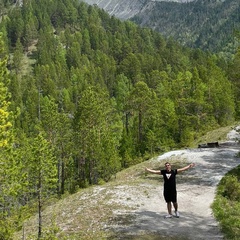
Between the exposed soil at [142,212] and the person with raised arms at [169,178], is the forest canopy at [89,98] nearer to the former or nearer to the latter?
the exposed soil at [142,212]

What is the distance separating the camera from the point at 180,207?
19.4m

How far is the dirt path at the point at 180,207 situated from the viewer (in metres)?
15.9

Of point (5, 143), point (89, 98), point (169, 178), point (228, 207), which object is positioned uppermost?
point (89, 98)

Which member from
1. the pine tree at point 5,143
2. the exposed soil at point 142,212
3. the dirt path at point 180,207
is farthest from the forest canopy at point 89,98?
the dirt path at point 180,207

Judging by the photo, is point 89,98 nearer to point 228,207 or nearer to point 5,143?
point 5,143

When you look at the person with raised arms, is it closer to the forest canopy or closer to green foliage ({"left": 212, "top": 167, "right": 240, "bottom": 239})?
green foliage ({"left": 212, "top": 167, "right": 240, "bottom": 239})

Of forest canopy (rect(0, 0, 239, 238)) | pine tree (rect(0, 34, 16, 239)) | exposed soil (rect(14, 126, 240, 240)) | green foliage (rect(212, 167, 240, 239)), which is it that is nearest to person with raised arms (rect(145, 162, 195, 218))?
exposed soil (rect(14, 126, 240, 240))

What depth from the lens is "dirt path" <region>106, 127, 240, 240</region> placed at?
1586 cm

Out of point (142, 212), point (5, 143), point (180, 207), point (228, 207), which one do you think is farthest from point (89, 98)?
point (228, 207)

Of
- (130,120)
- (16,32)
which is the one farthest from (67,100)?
(16,32)

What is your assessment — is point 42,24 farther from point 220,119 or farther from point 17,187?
point 17,187

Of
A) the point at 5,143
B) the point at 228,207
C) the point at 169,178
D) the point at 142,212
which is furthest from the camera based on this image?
the point at 5,143

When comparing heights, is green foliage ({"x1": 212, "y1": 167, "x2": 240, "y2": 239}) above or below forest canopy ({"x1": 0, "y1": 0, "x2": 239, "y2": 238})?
below

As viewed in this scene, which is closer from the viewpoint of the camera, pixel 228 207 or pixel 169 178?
pixel 169 178
